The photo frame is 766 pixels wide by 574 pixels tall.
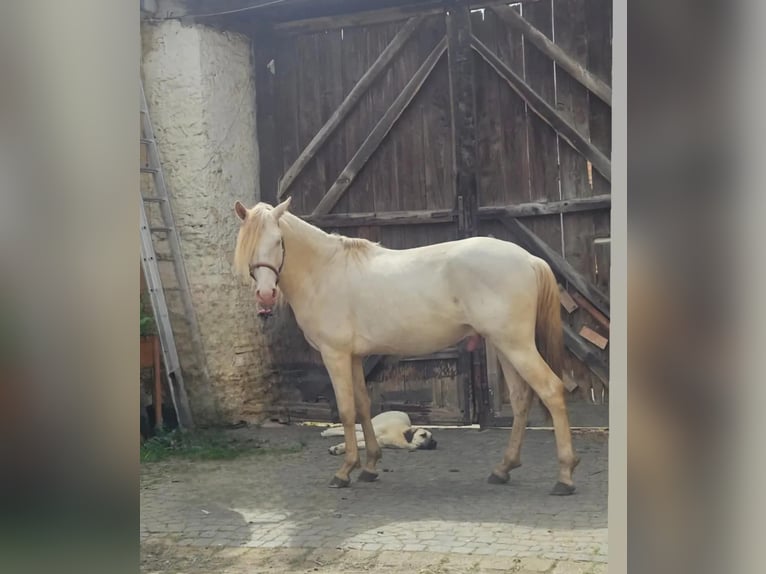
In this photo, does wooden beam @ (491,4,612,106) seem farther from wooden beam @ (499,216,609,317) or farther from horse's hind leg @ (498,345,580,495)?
horse's hind leg @ (498,345,580,495)

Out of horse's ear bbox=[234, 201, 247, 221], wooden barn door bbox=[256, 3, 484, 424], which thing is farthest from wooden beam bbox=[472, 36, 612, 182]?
horse's ear bbox=[234, 201, 247, 221]

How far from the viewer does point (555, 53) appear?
4.10m

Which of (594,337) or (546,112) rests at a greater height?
(546,112)

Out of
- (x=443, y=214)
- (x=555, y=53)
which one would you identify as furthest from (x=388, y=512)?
(x=555, y=53)

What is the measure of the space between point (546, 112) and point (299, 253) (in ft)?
5.04

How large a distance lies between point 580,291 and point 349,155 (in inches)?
59.5

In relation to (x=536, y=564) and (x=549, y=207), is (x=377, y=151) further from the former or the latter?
(x=536, y=564)

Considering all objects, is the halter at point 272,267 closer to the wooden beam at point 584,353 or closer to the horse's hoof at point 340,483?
the horse's hoof at point 340,483

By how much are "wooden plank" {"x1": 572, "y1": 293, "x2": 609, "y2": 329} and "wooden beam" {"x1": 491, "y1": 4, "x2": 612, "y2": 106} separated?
40.7 inches

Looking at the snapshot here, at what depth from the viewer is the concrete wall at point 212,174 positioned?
454 centimetres

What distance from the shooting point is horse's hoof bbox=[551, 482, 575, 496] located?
365 cm

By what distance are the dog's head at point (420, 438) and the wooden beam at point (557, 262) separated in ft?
3.71

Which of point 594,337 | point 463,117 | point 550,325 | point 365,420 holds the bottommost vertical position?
point 365,420
